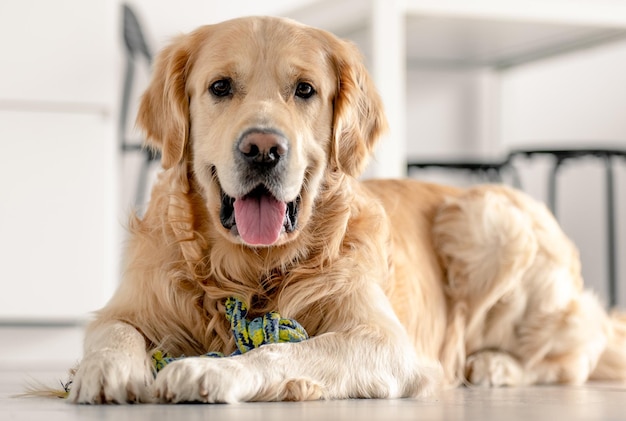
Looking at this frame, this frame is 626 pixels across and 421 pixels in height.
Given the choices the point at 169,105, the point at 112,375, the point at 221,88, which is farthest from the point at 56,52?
the point at 112,375

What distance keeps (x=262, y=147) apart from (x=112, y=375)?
19.0 inches

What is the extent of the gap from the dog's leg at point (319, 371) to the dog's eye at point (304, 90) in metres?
0.43

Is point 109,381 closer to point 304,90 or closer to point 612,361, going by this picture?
point 304,90

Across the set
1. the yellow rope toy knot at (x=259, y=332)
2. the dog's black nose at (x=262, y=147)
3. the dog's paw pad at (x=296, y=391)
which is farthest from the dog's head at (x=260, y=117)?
the dog's paw pad at (x=296, y=391)

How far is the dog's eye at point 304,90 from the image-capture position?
6.54ft

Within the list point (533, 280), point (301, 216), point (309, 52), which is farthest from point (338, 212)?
point (533, 280)

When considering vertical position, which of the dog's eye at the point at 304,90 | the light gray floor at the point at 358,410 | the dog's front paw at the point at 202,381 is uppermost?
the dog's eye at the point at 304,90

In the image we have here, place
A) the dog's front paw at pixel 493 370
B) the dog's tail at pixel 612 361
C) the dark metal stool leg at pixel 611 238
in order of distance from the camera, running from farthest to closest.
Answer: the dark metal stool leg at pixel 611 238 < the dog's tail at pixel 612 361 < the dog's front paw at pixel 493 370

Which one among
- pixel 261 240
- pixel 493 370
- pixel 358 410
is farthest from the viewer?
pixel 493 370

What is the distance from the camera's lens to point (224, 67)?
1964 millimetres

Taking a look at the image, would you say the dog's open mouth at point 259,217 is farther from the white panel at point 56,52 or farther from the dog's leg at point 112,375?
the white panel at point 56,52

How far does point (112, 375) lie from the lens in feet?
5.56

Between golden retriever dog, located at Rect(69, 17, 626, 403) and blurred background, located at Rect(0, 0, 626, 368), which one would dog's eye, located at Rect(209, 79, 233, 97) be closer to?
golden retriever dog, located at Rect(69, 17, 626, 403)

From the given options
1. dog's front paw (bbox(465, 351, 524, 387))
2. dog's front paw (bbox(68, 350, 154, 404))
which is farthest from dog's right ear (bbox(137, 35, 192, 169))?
dog's front paw (bbox(465, 351, 524, 387))
